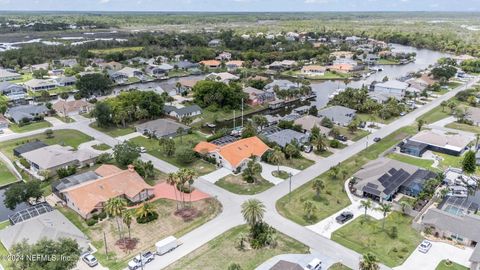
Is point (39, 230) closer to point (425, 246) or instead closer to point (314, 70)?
point (425, 246)

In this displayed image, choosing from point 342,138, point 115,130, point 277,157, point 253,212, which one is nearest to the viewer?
point 253,212

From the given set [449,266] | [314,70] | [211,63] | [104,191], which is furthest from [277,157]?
[211,63]

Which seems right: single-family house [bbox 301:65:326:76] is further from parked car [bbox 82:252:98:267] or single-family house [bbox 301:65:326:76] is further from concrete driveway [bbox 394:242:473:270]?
parked car [bbox 82:252:98:267]

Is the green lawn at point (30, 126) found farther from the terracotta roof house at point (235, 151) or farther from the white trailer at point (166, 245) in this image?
the white trailer at point (166, 245)

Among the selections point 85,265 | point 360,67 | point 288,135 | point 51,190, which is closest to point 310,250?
point 85,265

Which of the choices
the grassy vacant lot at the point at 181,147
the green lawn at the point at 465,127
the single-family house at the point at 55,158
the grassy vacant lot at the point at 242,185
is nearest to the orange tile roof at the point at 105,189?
the single-family house at the point at 55,158

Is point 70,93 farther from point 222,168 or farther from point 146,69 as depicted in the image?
point 222,168
